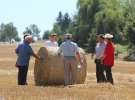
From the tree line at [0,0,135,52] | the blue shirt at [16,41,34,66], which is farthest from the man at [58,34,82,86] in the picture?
the tree line at [0,0,135,52]

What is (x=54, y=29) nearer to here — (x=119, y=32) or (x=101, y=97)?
(x=119, y=32)

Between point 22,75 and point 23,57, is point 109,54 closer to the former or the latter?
point 23,57

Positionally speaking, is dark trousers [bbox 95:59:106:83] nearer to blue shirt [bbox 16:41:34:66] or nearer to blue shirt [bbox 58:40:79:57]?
blue shirt [bbox 58:40:79:57]

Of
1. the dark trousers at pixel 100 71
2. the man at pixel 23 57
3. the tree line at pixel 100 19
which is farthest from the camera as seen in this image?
the tree line at pixel 100 19

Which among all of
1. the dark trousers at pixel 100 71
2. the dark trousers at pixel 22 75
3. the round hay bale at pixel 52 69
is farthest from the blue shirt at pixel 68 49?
the dark trousers at pixel 100 71

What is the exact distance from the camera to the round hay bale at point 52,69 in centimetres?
2006

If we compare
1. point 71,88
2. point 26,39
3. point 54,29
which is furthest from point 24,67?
point 54,29

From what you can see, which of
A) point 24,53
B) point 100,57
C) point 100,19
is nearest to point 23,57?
point 24,53

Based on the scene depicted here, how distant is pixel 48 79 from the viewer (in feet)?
66.3

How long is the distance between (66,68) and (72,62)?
287 mm

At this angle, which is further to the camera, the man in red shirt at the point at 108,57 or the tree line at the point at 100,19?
the tree line at the point at 100,19

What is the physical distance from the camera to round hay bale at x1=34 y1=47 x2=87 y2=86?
20.1m

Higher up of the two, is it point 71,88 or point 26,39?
point 26,39

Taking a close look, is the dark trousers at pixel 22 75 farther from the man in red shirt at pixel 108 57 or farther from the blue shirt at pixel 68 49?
the man in red shirt at pixel 108 57
